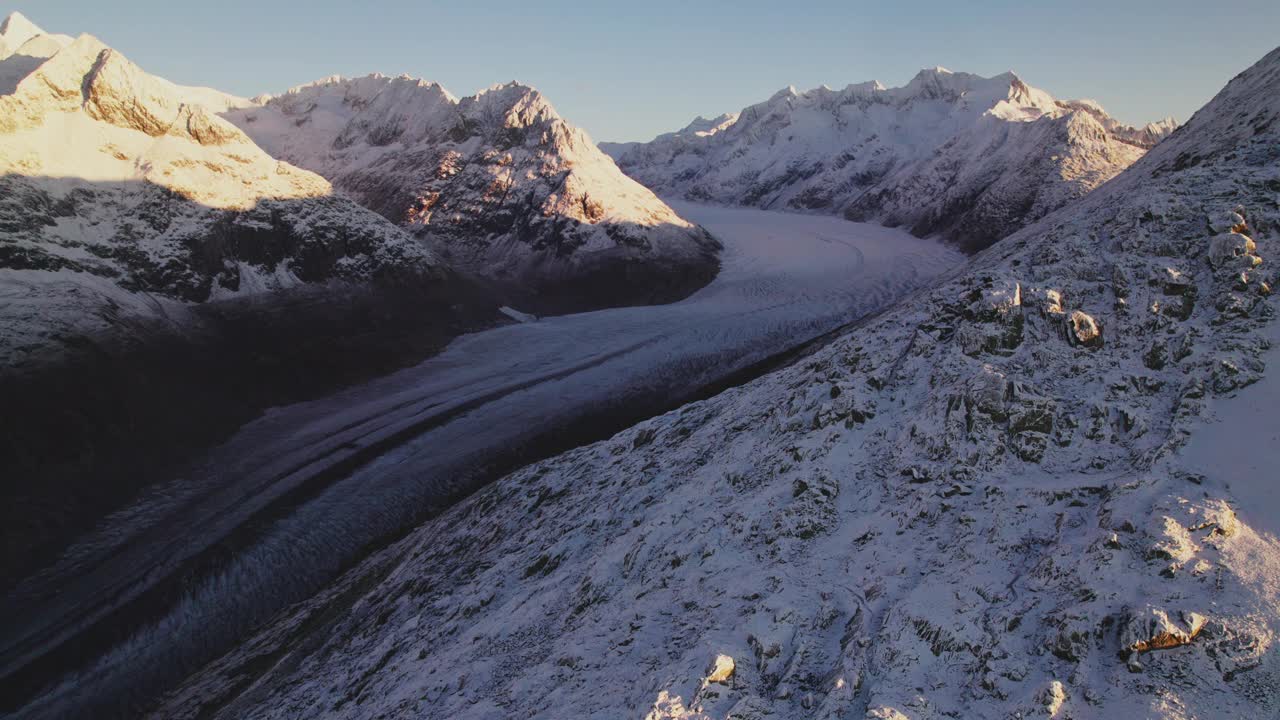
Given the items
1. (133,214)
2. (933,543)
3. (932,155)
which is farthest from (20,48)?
(932,155)

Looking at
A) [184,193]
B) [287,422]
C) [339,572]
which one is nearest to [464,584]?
[339,572]

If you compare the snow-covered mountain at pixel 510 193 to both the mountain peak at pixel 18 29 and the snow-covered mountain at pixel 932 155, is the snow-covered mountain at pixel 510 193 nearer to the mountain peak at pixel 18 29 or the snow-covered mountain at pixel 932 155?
the mountain peak at pixel 18 29

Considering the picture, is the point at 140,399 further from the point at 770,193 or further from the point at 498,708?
the point at 770,193

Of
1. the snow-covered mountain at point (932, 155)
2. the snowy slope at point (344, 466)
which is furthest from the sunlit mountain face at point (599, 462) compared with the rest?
the snow-covered mountain at point (932, 155)

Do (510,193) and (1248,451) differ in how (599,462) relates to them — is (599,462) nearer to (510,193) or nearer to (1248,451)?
(1248,451)

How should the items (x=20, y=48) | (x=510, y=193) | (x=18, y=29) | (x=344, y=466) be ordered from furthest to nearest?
1. (x=510, y=193)
2. (x=18, y=29)
3. (x=20, y=48)
4. (x=344, y=466)

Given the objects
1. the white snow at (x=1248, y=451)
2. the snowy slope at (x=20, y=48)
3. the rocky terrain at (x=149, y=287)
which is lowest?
the white snow at (x=1248, y=451)

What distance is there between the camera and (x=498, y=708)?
39.9 feet

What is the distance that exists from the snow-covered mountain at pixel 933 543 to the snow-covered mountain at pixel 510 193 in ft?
168

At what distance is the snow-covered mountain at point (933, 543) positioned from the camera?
9.38 metres

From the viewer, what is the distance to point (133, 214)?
1839 inches

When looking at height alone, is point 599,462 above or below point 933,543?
below

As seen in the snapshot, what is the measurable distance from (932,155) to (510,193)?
88394 millimetres

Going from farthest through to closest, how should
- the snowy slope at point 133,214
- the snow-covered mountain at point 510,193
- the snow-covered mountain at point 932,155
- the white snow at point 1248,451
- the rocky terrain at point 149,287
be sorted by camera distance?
the snow-covered mountain at point 932,155 < the snow-covered mountain at point 510,193 < the snowy slope at point 133,214 < the rocky terrain at point 149,287 < the white snow at point 1248,451
